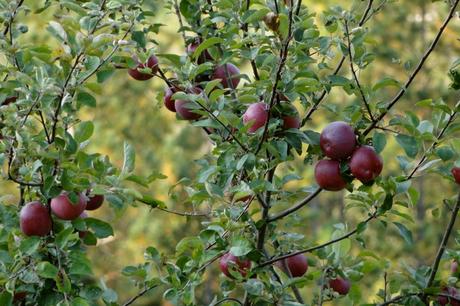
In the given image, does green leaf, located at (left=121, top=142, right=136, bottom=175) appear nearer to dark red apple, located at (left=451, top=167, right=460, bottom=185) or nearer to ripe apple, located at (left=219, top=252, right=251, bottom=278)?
ripe apple, located at (left=219, top=252, right=251, bottom=278)

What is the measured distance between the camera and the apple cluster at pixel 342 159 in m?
1.29

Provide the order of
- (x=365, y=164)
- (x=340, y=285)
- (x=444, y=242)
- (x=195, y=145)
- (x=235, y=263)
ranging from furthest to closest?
(x=195, y=145)
(x=340, y=285)
(x=444, y=242)
(x=235, y=263)
(x=365, y=164)

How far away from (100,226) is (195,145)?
199 inches

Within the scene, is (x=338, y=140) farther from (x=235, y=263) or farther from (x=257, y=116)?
(x=235, y=263)

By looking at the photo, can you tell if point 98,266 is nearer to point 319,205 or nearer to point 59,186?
point 319,205

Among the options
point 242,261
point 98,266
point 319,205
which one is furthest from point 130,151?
point 319,205

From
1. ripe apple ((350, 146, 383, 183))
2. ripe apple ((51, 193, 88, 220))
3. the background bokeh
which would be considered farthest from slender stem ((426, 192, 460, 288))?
the background bokeh

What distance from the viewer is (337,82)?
1.36 m

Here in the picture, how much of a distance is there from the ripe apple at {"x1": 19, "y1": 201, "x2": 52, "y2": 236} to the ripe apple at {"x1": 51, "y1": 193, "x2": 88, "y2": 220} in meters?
0.02

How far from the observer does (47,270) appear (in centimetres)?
130

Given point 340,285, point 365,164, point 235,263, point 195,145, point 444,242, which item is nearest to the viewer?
point 365,164

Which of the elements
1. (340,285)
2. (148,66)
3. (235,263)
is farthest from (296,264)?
(148,66)

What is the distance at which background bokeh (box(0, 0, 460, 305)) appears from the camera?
5902mm

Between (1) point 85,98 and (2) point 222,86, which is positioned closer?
(1) point 85,98
